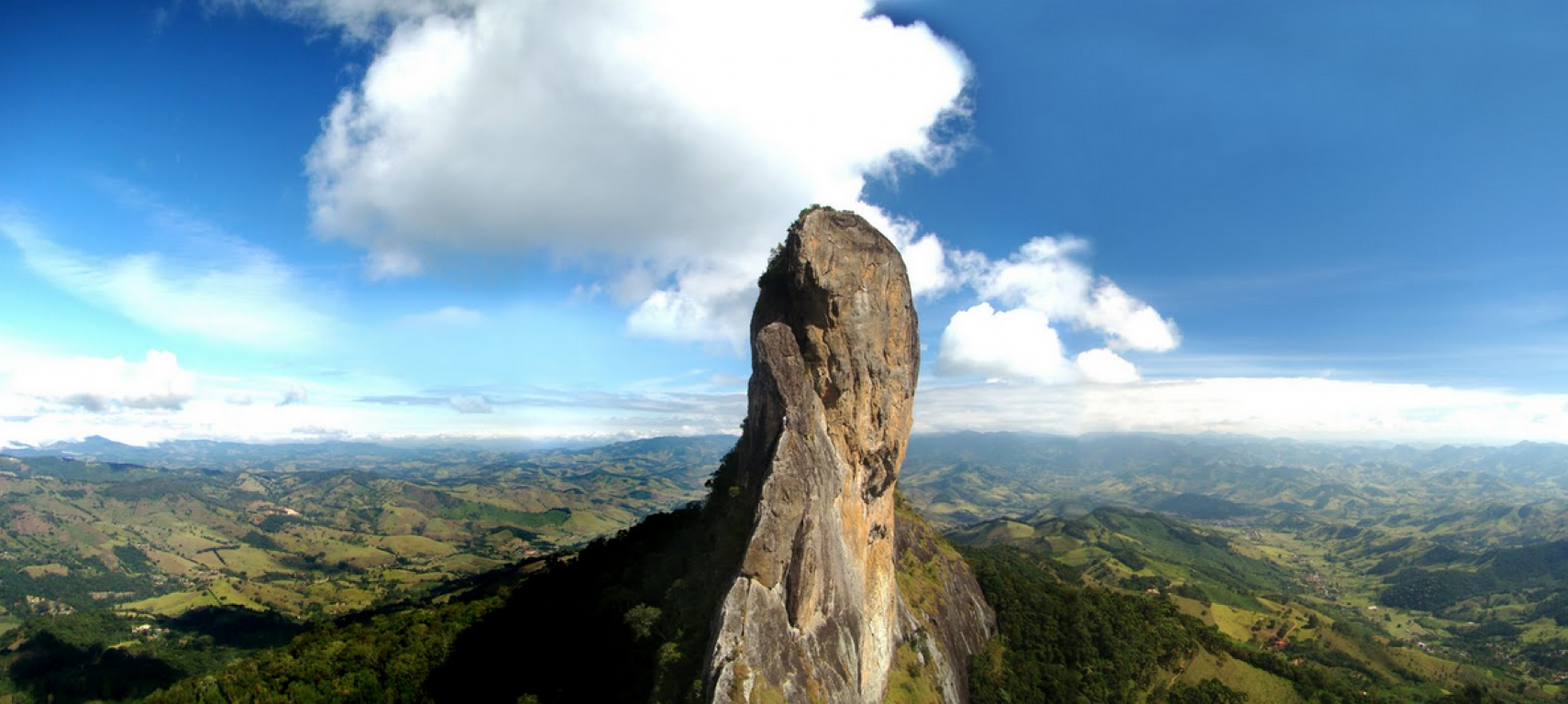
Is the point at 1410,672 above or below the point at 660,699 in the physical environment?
below

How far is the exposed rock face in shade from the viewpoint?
121 feet

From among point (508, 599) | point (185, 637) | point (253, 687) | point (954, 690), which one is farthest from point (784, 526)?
point (185, 637)

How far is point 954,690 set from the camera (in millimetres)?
66750

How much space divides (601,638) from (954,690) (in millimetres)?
39294

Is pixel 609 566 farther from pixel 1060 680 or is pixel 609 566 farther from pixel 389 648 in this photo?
pixel 1060 680

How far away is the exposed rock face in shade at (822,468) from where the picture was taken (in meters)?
37.0

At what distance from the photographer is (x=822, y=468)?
42.6m

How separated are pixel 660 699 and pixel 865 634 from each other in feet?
56.0

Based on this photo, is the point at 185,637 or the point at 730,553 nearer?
the point at 730,553

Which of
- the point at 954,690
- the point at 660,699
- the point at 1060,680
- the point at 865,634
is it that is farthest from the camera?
the point at 1060,680

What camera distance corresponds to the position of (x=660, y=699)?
122 feet

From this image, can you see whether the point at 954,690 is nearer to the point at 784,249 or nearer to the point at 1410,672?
the point at 784,249

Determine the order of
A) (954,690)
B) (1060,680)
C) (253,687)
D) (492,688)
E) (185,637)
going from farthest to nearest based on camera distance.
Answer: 1. (185,637)
2. (1060,680)
3. (954,690)
4. (253,687)
5. (492,688)

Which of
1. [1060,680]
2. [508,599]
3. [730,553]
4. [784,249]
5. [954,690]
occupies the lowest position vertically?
[1060,680]
